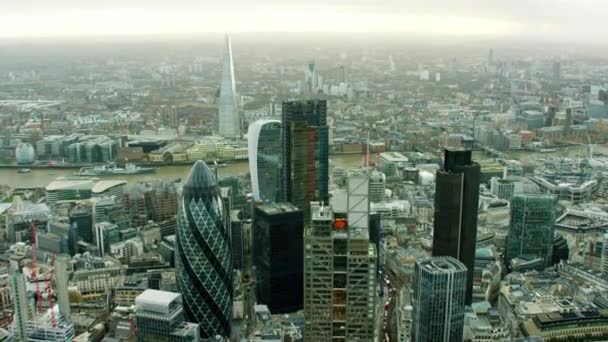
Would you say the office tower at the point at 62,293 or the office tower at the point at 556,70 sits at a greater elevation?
the office tower at the point at 556,70

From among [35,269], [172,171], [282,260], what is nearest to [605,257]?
[282,260]

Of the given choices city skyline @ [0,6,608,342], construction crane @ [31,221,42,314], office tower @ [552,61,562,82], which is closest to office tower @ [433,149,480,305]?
city skyline @ [0,6,608,342]

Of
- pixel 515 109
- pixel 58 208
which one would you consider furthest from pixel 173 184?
pixel 515 109

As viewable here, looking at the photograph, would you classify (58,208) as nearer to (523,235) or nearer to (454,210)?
(454,210)

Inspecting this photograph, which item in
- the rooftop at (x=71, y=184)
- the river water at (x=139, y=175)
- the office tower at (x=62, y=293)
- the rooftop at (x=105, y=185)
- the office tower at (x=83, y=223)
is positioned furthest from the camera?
the river water at (x=139, y=175)

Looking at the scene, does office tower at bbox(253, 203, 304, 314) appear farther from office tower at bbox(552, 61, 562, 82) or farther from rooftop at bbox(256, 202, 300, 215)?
office tower at bbox(552, 61, 562, 82)

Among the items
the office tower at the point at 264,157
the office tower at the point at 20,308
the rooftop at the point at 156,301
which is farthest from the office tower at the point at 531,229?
the office tower at the point at 20,308

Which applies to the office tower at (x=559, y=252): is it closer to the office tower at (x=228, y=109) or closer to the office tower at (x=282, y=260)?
the office tower at (x=282, y=260)
